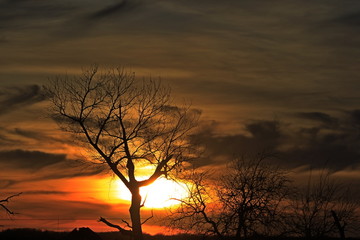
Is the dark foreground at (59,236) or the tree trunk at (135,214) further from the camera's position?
the dark foreground at (59,236)

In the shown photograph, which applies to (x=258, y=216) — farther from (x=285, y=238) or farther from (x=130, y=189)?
(x=130, y=189)

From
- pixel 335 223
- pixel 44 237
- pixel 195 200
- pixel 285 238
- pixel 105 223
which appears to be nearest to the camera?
pixel 335 223

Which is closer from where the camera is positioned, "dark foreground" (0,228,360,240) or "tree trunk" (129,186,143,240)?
"tree trunk" (129,186,143,240)

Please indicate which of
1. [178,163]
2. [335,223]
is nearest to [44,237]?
[178,163]

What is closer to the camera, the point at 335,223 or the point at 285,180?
the point at 335,223

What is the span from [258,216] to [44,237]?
22.2 m

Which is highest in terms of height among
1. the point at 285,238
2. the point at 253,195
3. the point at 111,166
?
the point at 111,166

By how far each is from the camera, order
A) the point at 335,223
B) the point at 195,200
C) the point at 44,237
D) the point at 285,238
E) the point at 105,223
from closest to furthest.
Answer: the point at 335,223 < the point at 285,238 < the point at 195,200 < the point at 105,223 < the point at 44,237

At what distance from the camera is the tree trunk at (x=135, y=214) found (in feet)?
144

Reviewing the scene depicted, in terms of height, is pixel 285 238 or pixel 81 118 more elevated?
pixel 81 118

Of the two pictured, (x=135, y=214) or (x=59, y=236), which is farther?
(x=59, y=236)

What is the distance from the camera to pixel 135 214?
144 ft

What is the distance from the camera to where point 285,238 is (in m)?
33.3

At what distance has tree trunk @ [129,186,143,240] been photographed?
43750mm
